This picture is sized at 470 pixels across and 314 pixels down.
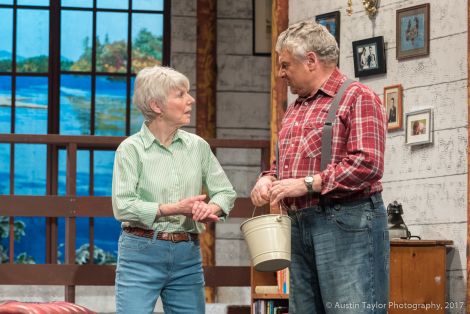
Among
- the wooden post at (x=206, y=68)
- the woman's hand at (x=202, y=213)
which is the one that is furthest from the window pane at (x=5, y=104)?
the woman's hand at (x=202, y=213)

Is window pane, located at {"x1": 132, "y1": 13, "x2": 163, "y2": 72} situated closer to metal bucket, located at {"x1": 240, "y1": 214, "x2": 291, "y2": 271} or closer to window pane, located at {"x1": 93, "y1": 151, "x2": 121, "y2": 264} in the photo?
window pane, located at {"x1": 93, "y1": 151, "x2": 121, "y2": 264}

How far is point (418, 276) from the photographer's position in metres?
5.34

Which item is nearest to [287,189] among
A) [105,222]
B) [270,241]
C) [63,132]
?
[270,241]

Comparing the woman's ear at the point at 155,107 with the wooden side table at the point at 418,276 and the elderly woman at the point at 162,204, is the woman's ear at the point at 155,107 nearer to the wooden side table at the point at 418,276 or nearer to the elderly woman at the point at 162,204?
the elderly woman at the point at 162,204

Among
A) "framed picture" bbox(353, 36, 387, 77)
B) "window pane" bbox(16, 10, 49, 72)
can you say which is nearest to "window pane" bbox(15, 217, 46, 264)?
"window pane" bbox(16, 10, 49, 72)

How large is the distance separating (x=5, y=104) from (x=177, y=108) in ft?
19.2

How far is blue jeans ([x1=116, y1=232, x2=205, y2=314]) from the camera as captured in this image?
10.8 ft

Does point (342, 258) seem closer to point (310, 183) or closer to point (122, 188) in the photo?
point (310, 183)

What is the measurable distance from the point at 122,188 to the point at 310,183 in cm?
67

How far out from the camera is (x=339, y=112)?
3.09 m

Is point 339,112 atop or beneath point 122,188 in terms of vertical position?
atop

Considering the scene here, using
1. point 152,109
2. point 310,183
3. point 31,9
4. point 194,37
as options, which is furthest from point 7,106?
point 310,183

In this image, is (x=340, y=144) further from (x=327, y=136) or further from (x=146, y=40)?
(x=146, y=40)

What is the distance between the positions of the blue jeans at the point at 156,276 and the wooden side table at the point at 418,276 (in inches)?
86.2
